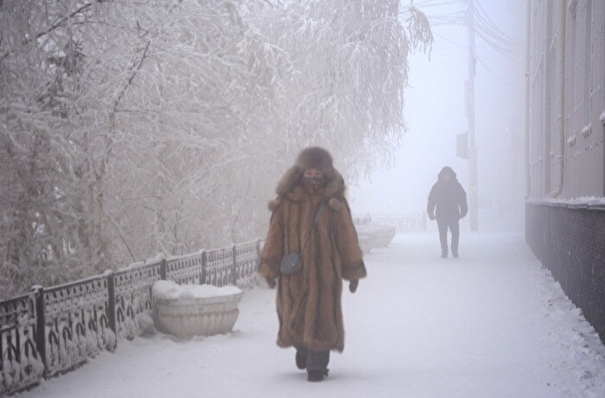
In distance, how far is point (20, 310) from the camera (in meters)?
6.51

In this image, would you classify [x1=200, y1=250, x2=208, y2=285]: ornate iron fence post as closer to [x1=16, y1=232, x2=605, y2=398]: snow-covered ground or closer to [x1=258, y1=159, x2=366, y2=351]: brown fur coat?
[x1=16, y1=232, x2=605, y2=398]: snow-covered ground

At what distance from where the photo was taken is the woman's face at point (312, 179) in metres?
6.85

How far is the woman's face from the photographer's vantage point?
270 inches

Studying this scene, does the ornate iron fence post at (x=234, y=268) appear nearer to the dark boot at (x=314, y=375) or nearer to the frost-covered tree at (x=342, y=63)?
the frost-covered tree at (x=342, y=63)

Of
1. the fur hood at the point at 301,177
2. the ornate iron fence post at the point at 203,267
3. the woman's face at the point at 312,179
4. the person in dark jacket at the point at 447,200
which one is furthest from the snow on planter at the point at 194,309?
the person in dark jacket at the point at 447,200

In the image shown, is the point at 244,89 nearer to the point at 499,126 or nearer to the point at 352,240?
the point at 352,240

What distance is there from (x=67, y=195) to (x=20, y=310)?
3706mm

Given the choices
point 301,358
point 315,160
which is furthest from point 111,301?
point 315,160

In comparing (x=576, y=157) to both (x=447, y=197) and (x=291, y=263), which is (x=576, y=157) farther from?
(x=447, y=197)

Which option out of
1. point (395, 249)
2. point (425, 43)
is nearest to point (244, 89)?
point (425, 43)

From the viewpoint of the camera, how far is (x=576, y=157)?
12.1 metres

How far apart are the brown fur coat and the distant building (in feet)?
8.76

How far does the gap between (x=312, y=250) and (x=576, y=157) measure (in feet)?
22.3

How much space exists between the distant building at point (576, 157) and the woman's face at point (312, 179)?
2852 mm
